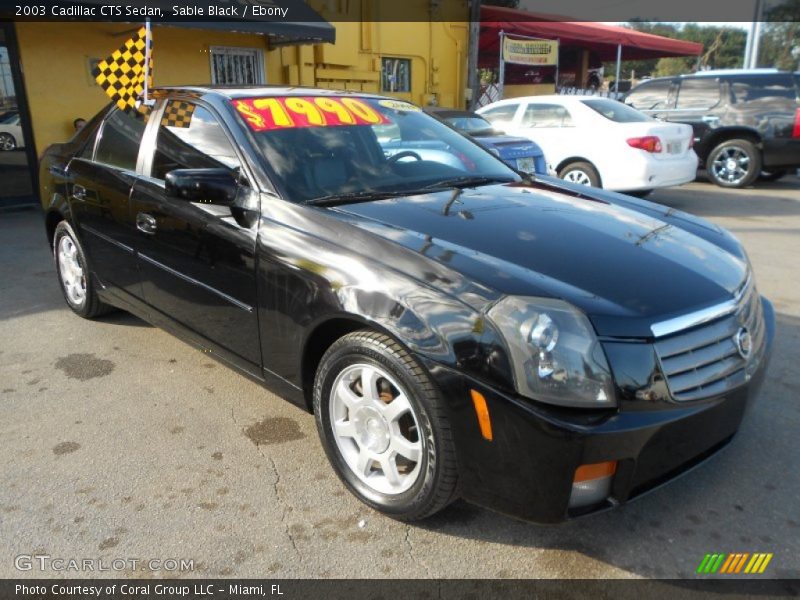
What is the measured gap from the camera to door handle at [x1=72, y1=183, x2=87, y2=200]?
425 centimetres

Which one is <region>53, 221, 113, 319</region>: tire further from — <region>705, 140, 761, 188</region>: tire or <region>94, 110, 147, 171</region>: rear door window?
<region>705, 140, 761, 188</region>: tire

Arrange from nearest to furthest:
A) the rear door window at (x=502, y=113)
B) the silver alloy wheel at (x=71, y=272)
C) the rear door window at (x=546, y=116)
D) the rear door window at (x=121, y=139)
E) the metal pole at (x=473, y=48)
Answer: the rear door window at (x=121, y=139), the silver alloy wheel at (x=71, y=272), the rear door window at (x=546, y=116), the rear door window at (x=502, y=113), the metal pole at (x=473, y=48)

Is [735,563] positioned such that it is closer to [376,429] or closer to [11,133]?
[376,429]

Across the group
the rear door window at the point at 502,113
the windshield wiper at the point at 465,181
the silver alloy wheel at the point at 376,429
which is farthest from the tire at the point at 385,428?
the rear door window at the point at 502,113

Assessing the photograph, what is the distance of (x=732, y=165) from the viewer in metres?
11.0

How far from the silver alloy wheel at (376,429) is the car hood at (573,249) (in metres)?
0.48

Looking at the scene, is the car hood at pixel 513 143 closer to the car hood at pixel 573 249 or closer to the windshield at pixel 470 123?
the windshield at pixel 470 123

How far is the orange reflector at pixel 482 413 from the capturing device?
6.96ft

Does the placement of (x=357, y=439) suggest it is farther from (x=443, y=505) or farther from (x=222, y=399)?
(x=222, y=399)

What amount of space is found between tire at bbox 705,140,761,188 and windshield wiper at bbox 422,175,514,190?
8939mm

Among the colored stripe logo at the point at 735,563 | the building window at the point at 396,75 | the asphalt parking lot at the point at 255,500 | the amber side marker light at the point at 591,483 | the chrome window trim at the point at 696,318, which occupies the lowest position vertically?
the asphalt parking lot at the point at 255,500

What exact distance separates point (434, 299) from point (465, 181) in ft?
4.39

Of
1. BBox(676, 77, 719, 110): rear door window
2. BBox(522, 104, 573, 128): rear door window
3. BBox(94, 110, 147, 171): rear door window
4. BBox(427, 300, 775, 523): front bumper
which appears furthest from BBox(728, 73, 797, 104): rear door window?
BBox(427, 300, 775, 523): front bumper

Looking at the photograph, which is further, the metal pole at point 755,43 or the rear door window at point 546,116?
the metal pole at point 755,43
